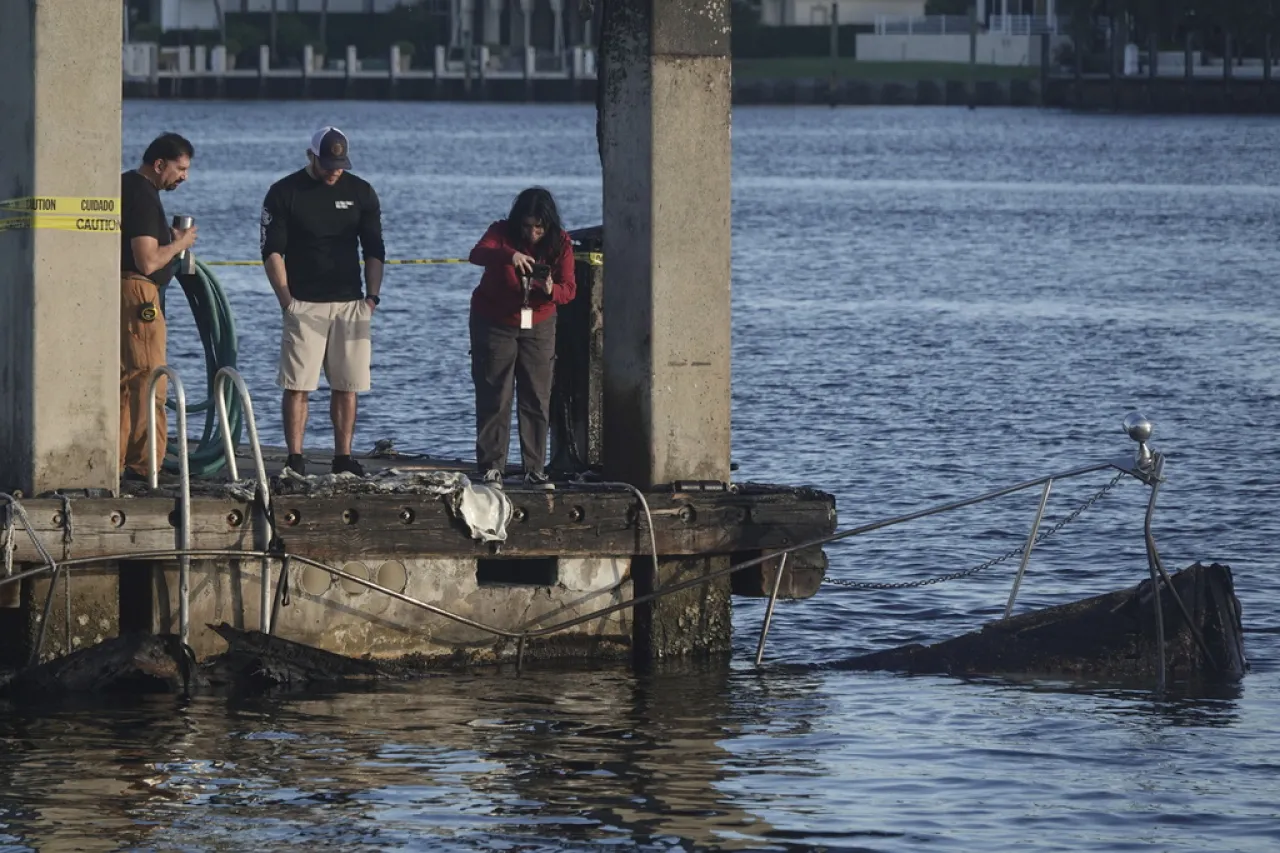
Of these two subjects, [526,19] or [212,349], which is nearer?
[212,349]

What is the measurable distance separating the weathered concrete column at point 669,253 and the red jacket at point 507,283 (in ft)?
0.84

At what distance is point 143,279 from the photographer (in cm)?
1186

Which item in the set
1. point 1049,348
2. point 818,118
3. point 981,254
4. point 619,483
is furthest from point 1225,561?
point 818,118

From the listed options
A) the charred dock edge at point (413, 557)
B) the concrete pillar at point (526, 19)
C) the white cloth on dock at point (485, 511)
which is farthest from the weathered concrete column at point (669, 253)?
the concrete pillar at point (526, 19)

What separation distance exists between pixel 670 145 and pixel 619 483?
1671 millimetres

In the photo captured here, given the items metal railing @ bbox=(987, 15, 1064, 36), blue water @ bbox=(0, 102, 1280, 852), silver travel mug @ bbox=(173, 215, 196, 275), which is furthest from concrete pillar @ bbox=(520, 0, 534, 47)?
silver travel mug @ bbox=(173, 215, 196, 275)

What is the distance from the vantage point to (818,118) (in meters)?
128

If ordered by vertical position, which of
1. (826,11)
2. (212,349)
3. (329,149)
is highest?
(826,11)

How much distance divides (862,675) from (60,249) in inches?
183

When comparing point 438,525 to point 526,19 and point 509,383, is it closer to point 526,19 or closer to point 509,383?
point 509,383

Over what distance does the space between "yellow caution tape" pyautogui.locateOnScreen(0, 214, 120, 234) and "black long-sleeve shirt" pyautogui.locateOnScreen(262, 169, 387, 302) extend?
3.88 ft

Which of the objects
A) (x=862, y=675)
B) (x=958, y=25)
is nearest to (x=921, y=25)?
(x=958, y=25)

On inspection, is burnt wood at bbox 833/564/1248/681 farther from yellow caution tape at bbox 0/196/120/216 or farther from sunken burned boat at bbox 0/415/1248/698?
yellow caution tape at bbox 0/196/120/216

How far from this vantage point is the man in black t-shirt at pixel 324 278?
476 inches
